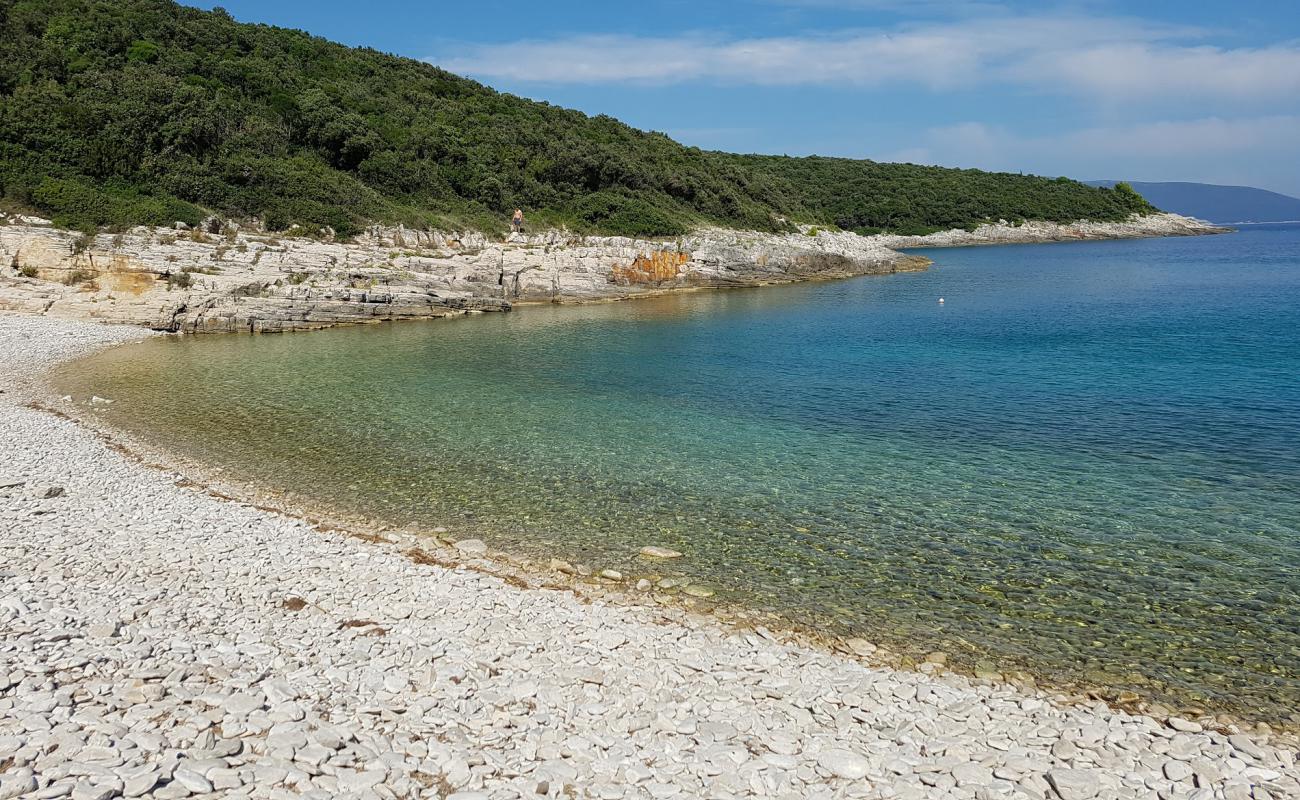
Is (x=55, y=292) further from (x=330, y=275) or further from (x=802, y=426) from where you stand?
(x=802, y=426)

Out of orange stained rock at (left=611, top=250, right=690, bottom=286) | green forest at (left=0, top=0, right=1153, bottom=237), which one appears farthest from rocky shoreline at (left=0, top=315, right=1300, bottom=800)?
orange stained rock at (left=611, top=250, right=690, bottom=286)

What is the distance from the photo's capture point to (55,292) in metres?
36.2

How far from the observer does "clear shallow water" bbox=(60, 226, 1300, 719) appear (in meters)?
10.2

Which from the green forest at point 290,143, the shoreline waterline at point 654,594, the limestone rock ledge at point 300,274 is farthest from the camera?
the green forest at point 290,143

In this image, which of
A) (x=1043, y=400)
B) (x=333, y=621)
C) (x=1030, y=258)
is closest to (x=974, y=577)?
(x=333, y=621)

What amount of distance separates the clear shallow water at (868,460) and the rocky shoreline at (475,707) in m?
1.46

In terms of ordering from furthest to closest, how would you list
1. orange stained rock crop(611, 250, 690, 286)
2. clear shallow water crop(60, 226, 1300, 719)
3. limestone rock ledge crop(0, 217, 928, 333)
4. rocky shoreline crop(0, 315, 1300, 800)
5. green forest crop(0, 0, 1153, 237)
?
orange stained rock crop(611, 250, 690, 286) < green forest crop(0, 0, 1153, 237) < limestone rock ledge crop(0, 217, 928, 333) < clear shallow water crop(60, 226, 1300, 719) < rocky shoreline crop(0, 315, 1300, 800)

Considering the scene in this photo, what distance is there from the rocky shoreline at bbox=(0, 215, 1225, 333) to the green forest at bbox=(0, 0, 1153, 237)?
201 centimetres

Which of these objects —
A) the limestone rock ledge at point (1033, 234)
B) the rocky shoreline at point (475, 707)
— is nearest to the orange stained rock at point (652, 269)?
the rocky shoreline at point (475, 707)

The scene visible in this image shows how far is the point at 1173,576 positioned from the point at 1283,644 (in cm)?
185

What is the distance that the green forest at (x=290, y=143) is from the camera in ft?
139

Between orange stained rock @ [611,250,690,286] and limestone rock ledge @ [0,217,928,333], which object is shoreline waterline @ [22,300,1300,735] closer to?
limestone rock ledge @ [0,217,928,333]

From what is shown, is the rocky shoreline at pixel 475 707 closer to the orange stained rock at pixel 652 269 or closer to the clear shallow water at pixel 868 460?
the clear shallow water at pixel 868 460

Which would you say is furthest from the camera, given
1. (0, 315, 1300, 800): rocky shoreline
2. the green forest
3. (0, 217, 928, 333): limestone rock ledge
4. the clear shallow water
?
the green forest
